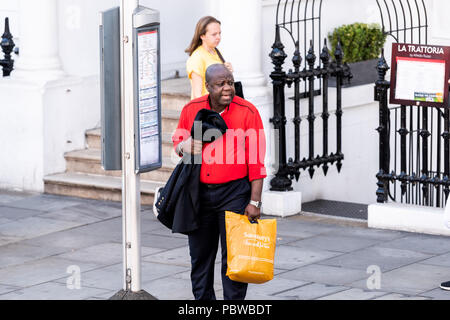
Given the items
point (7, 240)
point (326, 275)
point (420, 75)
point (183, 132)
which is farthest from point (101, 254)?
point (420, 75)

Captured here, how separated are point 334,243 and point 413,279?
1338 mm

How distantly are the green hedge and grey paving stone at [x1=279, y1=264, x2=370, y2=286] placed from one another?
544 centimetres

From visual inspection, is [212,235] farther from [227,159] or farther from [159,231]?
[159,231]

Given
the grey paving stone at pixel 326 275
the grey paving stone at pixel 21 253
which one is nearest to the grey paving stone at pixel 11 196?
the grey paving stone at pixel 21 253

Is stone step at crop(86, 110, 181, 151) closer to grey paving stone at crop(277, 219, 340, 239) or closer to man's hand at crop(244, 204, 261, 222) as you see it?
grey paving stone at crop(277, 219, 340, 239)

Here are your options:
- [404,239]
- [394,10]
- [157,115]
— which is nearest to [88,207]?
[404,239]

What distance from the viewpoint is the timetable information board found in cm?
669

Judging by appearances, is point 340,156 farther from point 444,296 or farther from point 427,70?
point 444,296

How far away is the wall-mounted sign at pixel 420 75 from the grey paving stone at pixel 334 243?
1.37 meters

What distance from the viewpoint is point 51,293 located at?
7.67 metres

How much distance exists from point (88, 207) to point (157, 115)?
4058mm

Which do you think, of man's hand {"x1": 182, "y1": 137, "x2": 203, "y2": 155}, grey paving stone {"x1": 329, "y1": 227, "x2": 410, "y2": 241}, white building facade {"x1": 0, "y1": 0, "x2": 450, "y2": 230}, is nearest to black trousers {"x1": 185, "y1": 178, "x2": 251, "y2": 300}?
man's hand {"x1": 182, "y1": 137, "x2": 203, "y2": 155}

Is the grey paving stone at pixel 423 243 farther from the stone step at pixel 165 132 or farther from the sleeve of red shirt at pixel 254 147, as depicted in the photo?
the stone step at pixel 165 132

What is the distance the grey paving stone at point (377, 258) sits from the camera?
8376 millimetres
